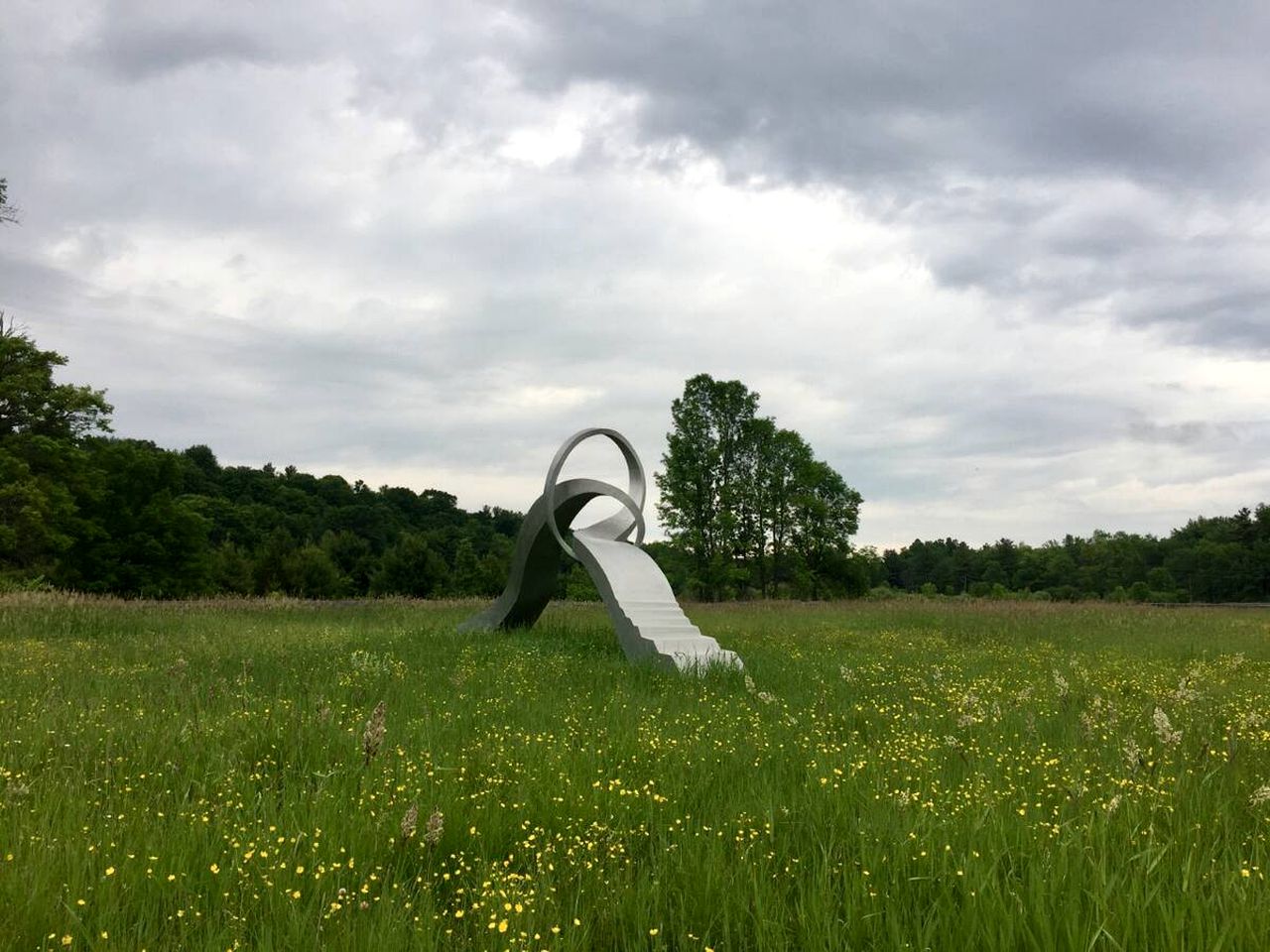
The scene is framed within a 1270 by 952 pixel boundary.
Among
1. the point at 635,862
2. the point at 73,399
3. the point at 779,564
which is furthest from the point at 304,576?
the point at 635,862

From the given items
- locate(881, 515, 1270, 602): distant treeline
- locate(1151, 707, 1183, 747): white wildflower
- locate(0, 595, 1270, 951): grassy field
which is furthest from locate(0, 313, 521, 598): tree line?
locate(881, 515, 1270, 602): distant treeline

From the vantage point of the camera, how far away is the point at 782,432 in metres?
44.1

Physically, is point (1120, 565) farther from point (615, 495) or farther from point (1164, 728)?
point (1164, 728)

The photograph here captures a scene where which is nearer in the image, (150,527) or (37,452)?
(37,452)

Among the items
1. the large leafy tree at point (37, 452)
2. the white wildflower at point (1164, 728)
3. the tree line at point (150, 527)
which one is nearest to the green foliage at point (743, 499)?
the tree line at point (150, 527)

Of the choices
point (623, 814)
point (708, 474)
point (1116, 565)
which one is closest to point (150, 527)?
point (708, 474)

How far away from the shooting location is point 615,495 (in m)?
14.7

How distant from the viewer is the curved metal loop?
1457 cm

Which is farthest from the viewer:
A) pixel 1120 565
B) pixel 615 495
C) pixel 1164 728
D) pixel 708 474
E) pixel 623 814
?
pixel 1120 565

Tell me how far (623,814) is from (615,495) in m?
10.8

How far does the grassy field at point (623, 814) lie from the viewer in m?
2.77

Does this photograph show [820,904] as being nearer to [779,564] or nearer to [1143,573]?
[779,564]

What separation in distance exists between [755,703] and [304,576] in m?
56.2

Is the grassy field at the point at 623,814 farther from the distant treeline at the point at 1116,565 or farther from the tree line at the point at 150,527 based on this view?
the distant treeline at the point at 1116,565
